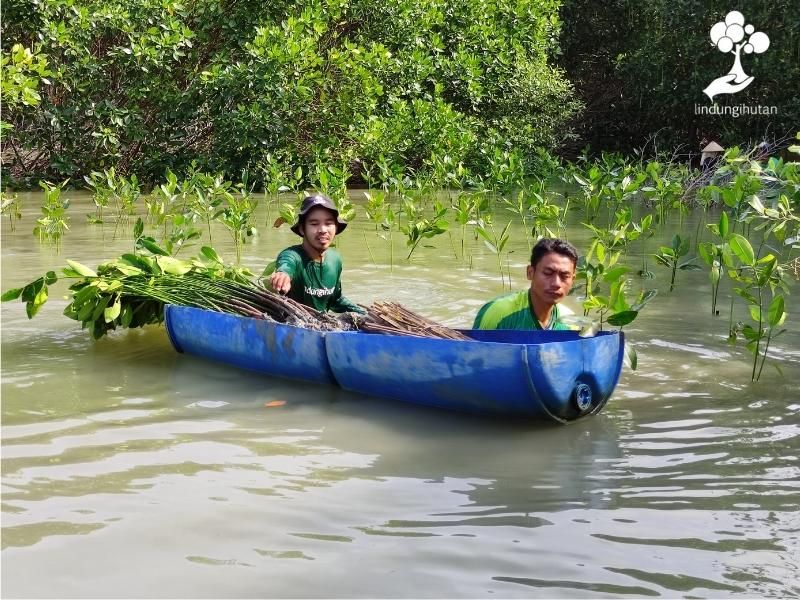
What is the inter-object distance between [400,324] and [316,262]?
45.0 inches

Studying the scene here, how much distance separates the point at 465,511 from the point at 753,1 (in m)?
15.3

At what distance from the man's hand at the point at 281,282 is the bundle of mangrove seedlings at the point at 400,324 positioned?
68cm

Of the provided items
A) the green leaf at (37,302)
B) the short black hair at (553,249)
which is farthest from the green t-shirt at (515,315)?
the green leaf at (37,302)

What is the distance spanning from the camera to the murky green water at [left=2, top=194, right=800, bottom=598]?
2836 mm

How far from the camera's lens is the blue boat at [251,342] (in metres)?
4.90

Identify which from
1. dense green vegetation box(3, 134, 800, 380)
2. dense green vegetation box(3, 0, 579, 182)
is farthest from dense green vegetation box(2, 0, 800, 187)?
dense green vegetation box(3, 134, 800, 380)

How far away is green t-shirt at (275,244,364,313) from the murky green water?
729mm

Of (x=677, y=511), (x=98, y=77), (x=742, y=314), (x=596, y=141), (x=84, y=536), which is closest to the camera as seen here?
(x=84, y=536)

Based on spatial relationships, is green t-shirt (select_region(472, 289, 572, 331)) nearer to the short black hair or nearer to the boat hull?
the boat hull

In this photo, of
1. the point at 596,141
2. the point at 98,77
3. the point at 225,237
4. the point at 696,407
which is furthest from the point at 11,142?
the point at 696,407

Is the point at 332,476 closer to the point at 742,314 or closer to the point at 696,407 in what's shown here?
the point at 696,407

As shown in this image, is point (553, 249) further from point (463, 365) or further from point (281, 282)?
point (281, 282)

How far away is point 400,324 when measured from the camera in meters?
4.88

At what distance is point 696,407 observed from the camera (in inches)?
180
